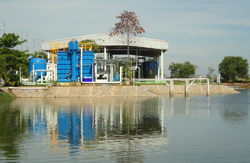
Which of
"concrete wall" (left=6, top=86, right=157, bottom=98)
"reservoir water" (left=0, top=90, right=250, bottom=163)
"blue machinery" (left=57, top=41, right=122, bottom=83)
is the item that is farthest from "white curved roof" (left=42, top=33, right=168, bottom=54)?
"reservoir water" (left=0, top=90, right=250, bottom=163)

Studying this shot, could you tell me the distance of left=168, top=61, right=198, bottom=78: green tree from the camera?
138 m

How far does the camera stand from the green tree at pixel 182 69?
13838 centimetres

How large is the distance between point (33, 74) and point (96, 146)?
50.5 m

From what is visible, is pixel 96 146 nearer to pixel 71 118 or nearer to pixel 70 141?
pixel 70 141

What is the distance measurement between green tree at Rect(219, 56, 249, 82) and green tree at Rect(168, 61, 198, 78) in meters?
13.5

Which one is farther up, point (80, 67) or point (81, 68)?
point (80, 67)

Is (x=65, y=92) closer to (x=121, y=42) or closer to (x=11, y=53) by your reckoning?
(x=11, y=53)

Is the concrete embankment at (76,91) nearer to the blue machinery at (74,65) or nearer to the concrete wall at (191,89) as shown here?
the blue machinery at (74,65)

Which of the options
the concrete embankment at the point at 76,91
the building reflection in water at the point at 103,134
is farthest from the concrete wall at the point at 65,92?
the building reflection in water at the point at 103,134

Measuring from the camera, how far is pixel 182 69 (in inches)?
5512

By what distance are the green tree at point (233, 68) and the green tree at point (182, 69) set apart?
13481 mm

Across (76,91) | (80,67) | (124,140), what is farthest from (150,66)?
(124,140)

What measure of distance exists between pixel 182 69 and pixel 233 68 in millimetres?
22810

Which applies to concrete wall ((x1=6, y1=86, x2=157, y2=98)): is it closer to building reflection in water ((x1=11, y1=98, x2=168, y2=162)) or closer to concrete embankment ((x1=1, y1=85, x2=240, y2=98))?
concrete embankment ((x1=1, y1=85, x2=240, y2=98))
